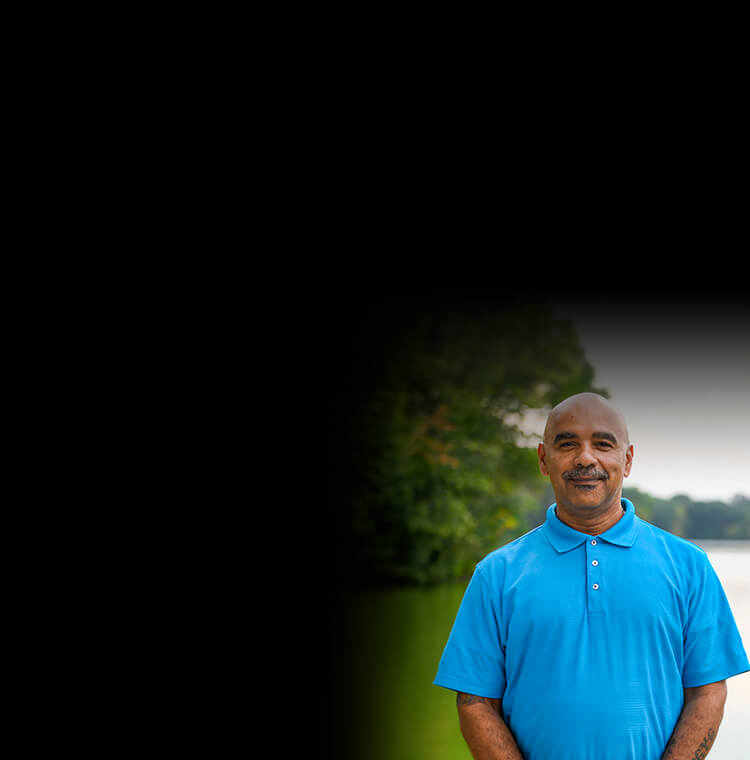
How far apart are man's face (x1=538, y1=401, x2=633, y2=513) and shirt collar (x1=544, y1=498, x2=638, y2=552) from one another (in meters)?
0.03

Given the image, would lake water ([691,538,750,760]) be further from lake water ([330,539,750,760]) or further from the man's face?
the man's face

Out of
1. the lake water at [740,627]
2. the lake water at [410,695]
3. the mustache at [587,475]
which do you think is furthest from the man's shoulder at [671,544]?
the lake water at [740,627]

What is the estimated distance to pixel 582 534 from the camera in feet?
4.29

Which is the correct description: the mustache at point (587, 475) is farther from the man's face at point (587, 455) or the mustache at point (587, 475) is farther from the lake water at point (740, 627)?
the lake water at point (740, 627)

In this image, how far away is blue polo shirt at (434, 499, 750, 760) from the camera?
125 cm

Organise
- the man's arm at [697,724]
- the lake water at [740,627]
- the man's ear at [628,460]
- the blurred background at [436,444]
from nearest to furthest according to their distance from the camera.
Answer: the man's arm at [697,724]
the man's ear at [628,460]
the lake water at [740,627]
the blurred background at [436,444]

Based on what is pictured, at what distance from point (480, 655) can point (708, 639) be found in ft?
1.07

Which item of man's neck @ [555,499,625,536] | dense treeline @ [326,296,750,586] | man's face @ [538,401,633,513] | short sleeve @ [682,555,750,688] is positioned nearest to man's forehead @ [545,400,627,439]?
man's face @ [538,401,633,513]

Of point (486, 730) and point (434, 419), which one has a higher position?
point (434, 419)

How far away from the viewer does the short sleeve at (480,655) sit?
1305mm

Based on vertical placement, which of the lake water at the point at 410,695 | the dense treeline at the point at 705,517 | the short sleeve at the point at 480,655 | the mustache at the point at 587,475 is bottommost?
the lake water at the point at 410,695

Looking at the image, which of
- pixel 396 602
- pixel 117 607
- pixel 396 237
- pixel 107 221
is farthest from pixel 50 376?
pixel 396 602

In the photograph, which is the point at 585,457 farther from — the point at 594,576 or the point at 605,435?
the point at 594,576

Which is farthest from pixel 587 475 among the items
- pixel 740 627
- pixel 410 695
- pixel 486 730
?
pixel 410 695
